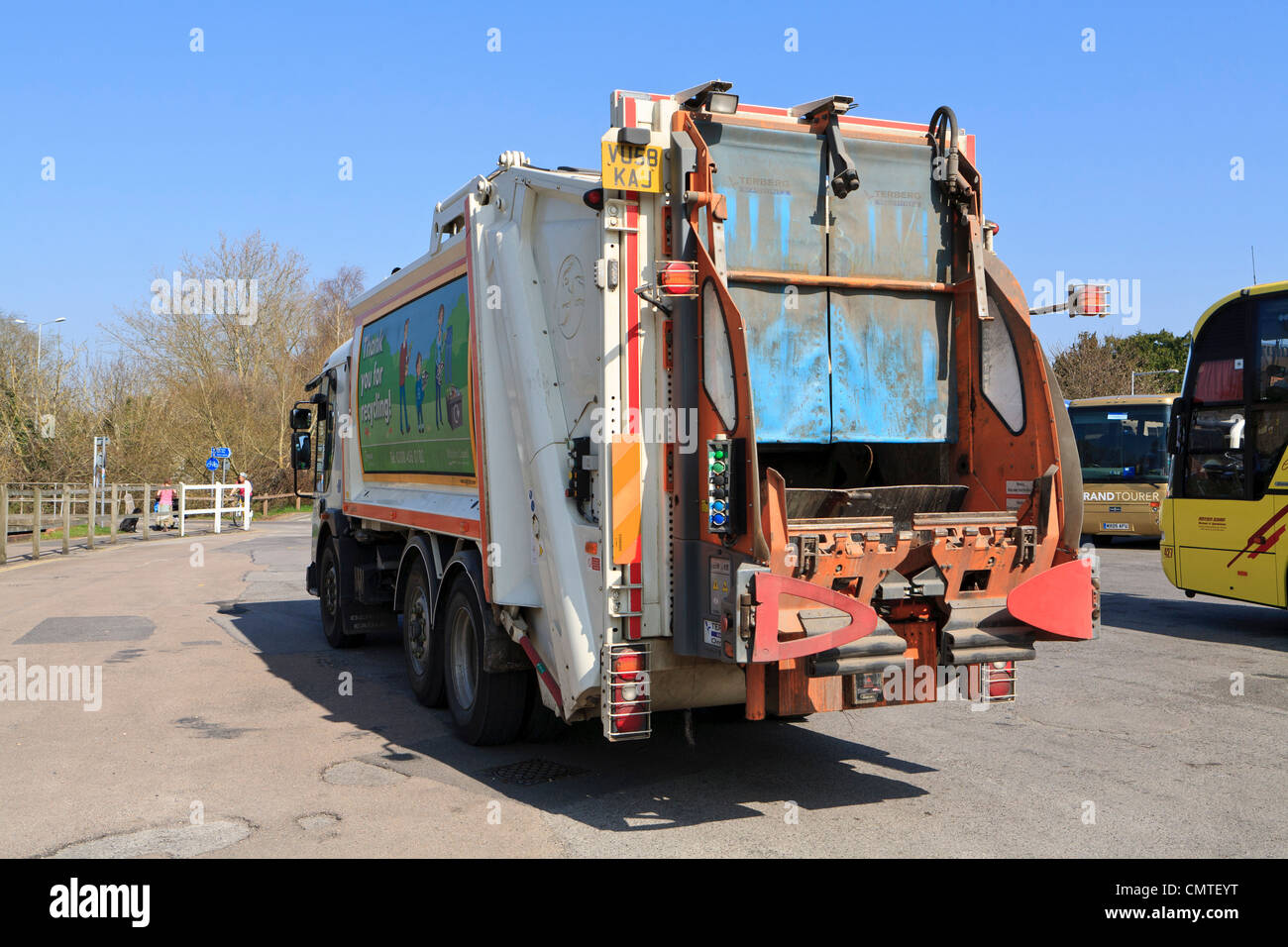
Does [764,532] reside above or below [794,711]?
above

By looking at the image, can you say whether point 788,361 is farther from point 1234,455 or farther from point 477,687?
point 1234,455

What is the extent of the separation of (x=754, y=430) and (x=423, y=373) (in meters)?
4.07

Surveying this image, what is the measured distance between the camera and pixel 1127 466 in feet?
77.4

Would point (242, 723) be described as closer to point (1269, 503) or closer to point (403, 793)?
point (403, 793)

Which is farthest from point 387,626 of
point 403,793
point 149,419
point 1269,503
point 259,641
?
point 149,419

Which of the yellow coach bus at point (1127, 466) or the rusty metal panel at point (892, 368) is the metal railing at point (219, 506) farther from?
the rusty metal panel at point (892, 368)

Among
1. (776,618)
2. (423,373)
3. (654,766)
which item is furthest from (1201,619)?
(776,618)

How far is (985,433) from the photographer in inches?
242

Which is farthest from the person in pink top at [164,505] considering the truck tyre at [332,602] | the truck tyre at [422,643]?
the truck tyre at [422,643]

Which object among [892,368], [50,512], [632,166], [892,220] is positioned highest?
[632,166]

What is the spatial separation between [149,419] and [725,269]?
103 ft

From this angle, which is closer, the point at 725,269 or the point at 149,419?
the point at 725,269

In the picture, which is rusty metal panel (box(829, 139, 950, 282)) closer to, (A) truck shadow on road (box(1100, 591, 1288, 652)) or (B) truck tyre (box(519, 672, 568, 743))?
(B) truck tyre (box(519, 672, 568, 743))

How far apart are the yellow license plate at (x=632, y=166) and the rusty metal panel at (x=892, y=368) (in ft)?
3.99
